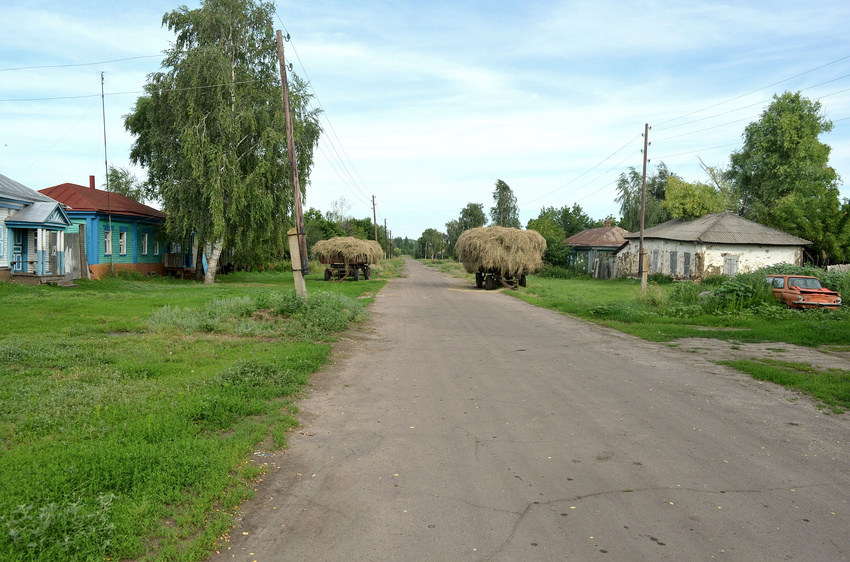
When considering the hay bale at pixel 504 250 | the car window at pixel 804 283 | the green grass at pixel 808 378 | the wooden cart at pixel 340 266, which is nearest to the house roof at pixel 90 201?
the wooden cart at pixel 340 266

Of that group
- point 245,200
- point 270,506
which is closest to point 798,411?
point 270,506

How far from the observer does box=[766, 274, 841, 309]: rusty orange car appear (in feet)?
55.0

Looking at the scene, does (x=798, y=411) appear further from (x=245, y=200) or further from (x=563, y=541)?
(x=245, y=200)

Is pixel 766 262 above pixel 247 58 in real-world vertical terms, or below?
below

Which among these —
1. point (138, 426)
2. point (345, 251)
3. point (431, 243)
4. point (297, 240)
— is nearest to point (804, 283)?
point (297, 240)

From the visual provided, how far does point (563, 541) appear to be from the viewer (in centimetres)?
376

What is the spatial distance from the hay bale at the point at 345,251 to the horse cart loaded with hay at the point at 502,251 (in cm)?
738

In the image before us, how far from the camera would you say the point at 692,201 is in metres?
40.1

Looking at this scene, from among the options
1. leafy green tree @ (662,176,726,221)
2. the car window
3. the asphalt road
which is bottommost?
the asphalt road

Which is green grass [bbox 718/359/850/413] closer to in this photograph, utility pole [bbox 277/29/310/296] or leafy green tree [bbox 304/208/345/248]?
utility pole [bbox 277/29/310/296]

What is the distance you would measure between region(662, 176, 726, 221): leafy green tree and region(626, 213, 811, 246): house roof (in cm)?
266

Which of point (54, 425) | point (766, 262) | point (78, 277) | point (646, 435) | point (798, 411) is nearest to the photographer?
point (54, 425)

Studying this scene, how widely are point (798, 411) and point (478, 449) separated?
4383 millimetres

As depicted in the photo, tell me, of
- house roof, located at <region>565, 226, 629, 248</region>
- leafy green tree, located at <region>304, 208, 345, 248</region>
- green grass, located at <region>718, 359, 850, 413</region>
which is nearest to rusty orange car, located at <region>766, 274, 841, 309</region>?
green grass, located at <region>718, 359, 850, 413</region>
